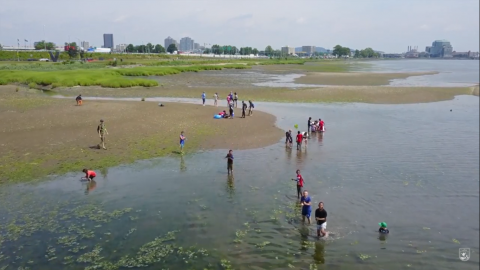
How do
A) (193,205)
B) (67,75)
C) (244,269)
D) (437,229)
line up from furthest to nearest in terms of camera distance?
(67,75)
(193,205)
(437,229)
(244,269)

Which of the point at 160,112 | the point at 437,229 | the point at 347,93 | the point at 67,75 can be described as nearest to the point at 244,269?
the point at 437,229

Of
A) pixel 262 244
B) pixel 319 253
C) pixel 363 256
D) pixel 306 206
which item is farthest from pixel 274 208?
pixel 363 256

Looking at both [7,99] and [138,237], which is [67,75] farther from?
[138,237]

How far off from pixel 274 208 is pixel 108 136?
1698 cm

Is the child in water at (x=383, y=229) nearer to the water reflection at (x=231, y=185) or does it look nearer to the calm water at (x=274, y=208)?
the calm water at (x=274, y=208)

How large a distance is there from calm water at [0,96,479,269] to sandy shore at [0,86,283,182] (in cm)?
228

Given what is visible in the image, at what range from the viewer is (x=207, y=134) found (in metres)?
31.4

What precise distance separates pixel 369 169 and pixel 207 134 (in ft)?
44.5

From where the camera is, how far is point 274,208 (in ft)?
57.2

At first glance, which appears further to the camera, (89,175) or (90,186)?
(89,175)

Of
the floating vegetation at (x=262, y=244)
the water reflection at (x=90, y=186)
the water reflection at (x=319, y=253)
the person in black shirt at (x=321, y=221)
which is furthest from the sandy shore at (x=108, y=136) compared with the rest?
the water reflection at (x=319, y=253)

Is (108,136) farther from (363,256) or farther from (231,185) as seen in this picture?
(363,256)

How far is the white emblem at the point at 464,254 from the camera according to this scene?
13.4 meters

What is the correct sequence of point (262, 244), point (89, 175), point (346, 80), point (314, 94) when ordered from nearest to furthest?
point (262, 244)
point (89, 175)
point (314, 94)
point (346, 80)
